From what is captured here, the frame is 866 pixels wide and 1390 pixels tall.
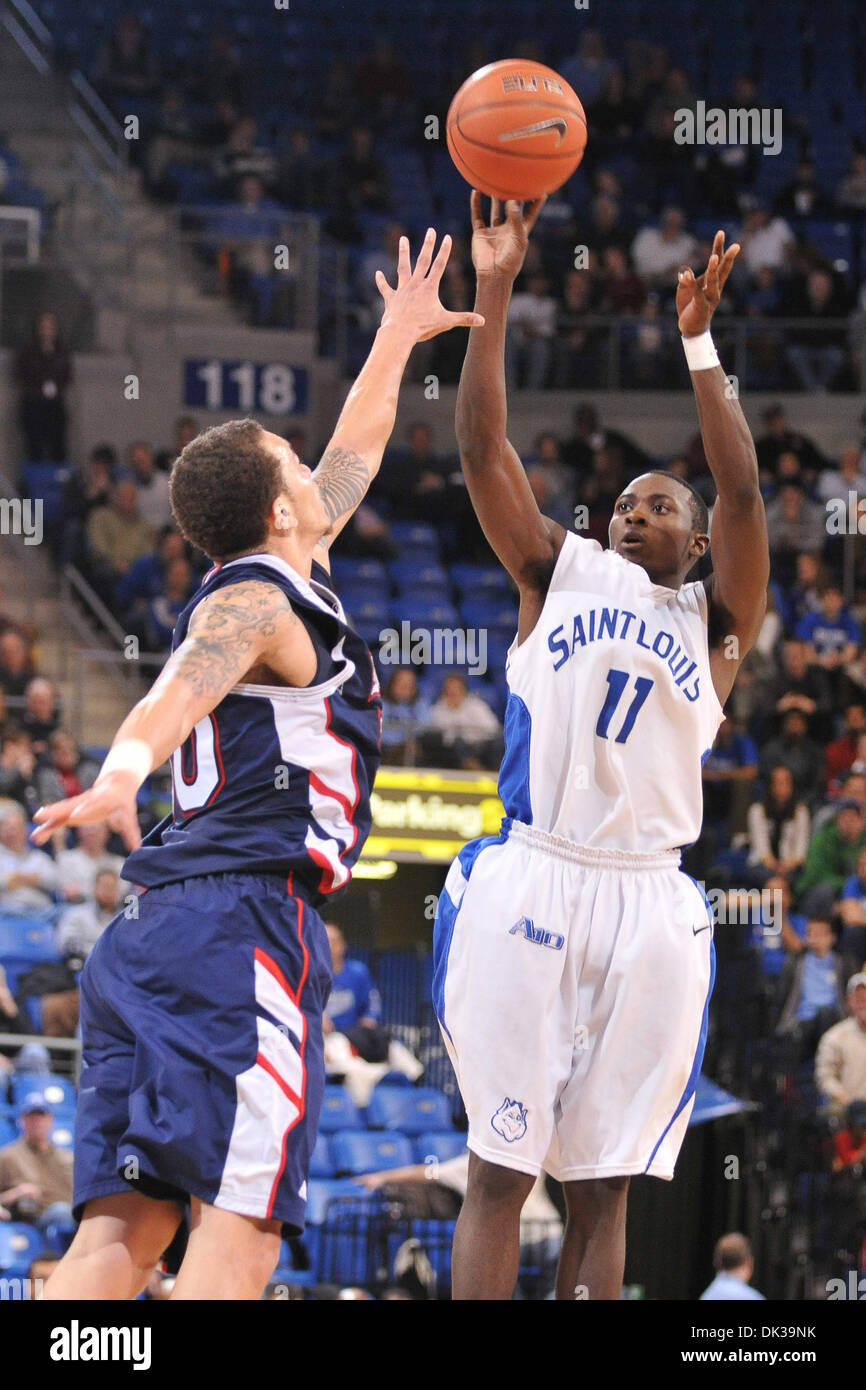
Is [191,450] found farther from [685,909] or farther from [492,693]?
[492,693]

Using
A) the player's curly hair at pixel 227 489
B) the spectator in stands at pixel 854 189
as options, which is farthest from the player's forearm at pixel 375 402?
the spectator in stands at pixel 854 189

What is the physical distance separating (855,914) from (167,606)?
4973 millimetres

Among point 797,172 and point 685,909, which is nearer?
point 685,909

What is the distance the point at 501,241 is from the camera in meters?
4.46

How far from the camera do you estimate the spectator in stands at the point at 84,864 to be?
9719 mm

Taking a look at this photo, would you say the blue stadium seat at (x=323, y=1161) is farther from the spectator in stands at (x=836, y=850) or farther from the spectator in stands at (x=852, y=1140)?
the spectator in stands at (x=836, y=850)

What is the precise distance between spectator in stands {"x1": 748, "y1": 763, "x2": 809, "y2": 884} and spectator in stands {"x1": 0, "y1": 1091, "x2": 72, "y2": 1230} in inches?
175

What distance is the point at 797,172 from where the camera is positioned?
1576 cm

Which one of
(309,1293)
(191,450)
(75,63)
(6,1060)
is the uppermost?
(75,63)

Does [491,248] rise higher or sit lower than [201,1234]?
higher

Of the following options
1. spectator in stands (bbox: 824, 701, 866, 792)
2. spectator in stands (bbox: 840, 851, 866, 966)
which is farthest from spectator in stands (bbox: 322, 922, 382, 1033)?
spectator in stands (bbox: 824, 701, 866, 792)

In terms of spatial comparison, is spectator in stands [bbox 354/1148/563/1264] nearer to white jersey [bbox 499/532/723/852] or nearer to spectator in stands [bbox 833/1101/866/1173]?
spectator in stands [bbox 833/1101/866/1173]

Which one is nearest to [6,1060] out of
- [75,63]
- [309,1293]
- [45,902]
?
[45,902]

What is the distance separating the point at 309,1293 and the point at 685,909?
4138 millimetres
